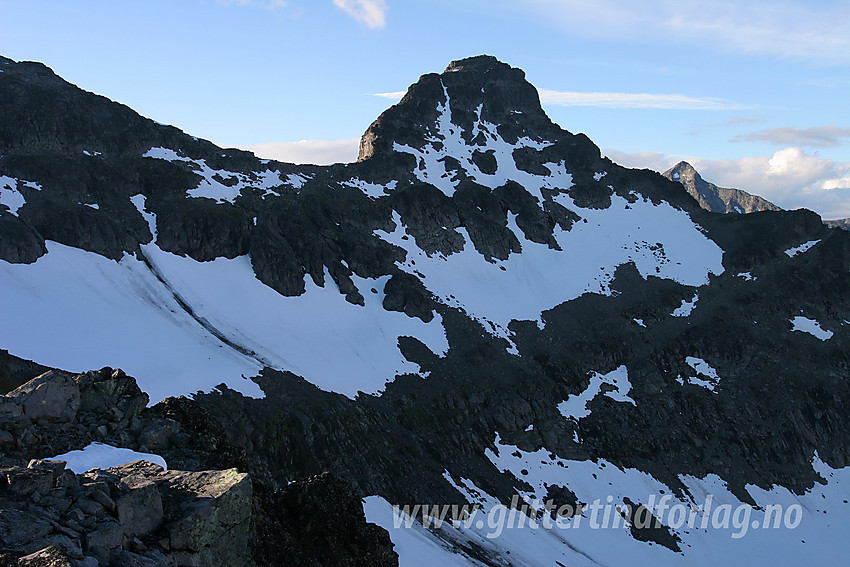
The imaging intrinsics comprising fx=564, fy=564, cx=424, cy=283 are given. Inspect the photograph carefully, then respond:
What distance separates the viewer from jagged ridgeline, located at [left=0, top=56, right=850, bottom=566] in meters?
52.5

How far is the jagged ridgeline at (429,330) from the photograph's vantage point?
52500mm

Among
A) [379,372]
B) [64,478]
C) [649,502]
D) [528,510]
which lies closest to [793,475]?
[649,502]

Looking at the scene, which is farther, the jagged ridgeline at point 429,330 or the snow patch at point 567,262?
the snow patch at point 567,262

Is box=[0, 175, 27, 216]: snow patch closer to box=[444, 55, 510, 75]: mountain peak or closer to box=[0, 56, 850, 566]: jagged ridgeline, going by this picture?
box=[0, 56, 850, 566]: jagged ridgeline

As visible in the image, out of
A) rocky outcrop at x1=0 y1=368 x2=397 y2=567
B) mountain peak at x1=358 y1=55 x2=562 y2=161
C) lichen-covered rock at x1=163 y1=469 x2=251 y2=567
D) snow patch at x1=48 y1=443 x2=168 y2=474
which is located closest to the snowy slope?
rocky outcrop at x1=0 y1=368 x2=397 y2=567

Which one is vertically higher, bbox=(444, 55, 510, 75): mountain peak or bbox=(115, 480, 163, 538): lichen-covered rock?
bbox=(444, 55, 510, 75): mountain peak

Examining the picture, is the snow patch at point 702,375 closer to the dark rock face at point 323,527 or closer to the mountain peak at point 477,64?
the dark rock face at point 323,527

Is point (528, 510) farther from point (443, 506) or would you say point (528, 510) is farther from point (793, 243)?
point (793, 243)

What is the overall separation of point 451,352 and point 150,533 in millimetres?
67151

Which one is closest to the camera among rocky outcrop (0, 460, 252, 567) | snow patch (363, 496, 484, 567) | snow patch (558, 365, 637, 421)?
rocky outcrop (0, 460, 252, 567)

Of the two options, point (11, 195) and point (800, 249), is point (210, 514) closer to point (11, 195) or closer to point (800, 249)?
point (11, 195)

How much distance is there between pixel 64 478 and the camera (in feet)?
37.8

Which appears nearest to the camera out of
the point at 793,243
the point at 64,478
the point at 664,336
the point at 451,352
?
the point at 64,478

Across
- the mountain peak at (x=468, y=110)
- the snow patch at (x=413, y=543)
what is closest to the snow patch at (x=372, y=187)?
the mountain peak at (x=468, y=110)
